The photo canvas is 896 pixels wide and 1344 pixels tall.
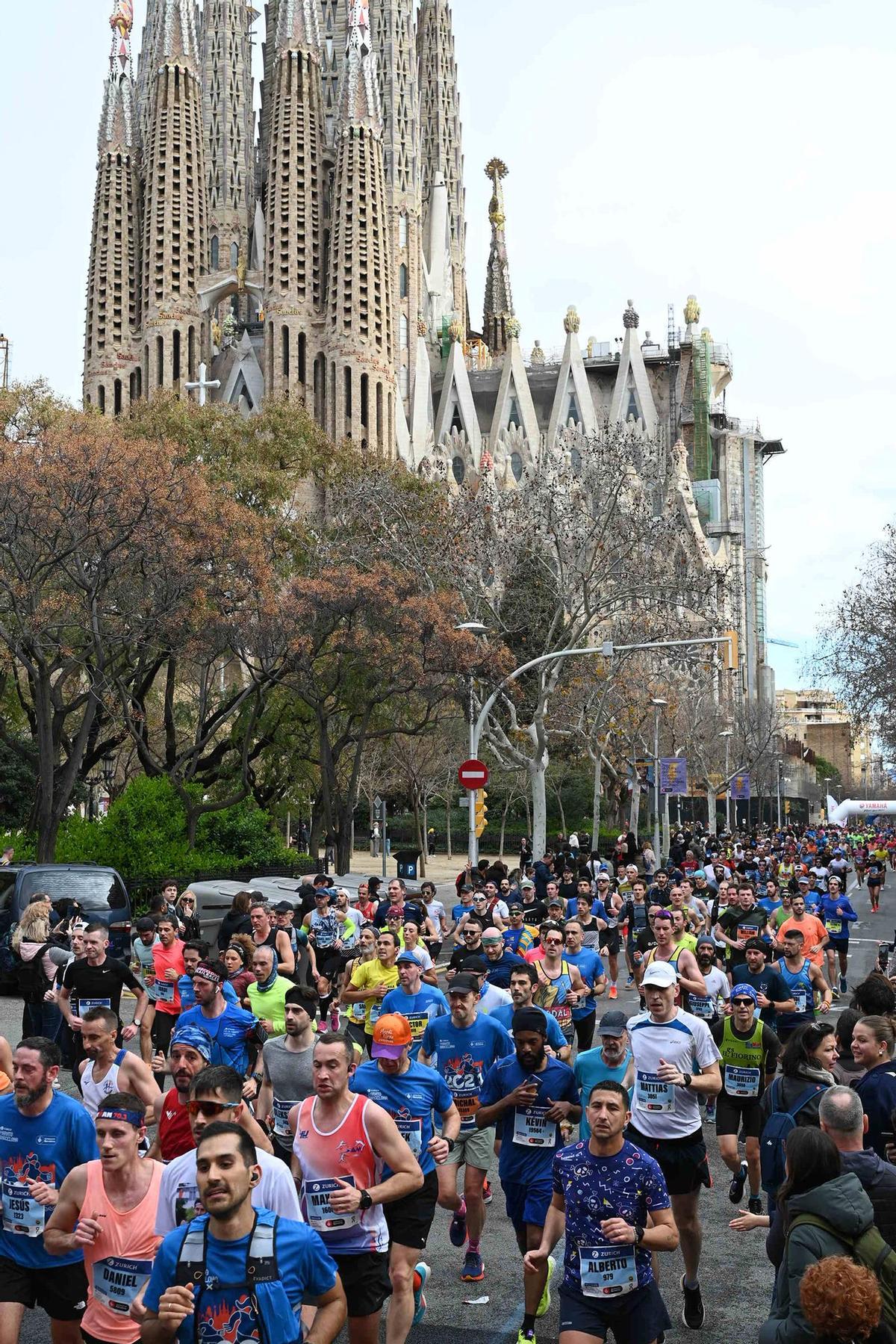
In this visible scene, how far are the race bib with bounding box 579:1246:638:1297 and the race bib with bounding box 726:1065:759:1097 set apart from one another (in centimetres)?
382

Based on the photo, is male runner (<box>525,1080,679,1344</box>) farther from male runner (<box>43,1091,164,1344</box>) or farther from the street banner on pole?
the street banner on pole

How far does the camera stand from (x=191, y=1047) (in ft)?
22.3

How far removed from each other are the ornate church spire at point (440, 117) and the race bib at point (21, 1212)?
10184 cm

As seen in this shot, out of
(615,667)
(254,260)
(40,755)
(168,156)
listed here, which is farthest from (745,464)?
(40,755)

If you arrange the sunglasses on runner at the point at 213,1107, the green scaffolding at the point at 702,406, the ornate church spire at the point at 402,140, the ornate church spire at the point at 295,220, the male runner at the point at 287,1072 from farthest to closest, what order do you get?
the green scaffolding at the point at 702,406 → the ornate church spire at the point at 402,140 → the ornate church spire at the point at 295,220 → the male runner at the point at 287,1072 → the sunglasses on runner at the point at 213,1107

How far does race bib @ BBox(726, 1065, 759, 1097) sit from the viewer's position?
9.01 meters

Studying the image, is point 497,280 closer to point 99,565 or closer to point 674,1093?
point 99,565

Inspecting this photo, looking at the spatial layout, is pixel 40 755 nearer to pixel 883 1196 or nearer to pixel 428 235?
pixel 883 1196

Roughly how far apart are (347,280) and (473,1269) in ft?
207

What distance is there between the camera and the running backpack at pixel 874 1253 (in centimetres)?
437

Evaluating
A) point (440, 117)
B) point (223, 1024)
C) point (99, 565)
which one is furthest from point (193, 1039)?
point (440, 117)

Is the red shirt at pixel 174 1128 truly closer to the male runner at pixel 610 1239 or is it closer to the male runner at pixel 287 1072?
the male runner at pixel 287 1072

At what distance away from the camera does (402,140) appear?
87.0 m

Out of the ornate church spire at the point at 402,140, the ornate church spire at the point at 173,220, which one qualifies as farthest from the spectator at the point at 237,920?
the ornate church spire at the point at 402,140
